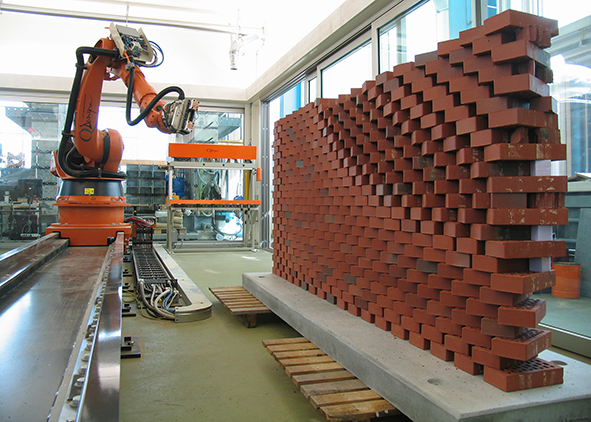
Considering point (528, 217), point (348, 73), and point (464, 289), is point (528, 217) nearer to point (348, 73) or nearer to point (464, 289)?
point (464, 289)

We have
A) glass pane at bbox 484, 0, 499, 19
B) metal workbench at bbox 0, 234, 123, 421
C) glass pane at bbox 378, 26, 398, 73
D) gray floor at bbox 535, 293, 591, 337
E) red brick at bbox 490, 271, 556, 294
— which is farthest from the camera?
glass pane at bbox 378, 26, 398, 73

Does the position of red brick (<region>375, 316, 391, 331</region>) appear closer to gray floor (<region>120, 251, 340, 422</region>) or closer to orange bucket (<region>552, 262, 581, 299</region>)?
gray floor (<region>120, 251, 340, 422</region>)

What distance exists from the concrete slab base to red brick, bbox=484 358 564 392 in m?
0.03

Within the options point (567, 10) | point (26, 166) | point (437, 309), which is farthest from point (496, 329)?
point (26, 166)

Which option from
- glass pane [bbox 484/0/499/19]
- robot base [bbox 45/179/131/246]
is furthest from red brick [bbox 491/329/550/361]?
robot base [bbox 45/179/131/246]

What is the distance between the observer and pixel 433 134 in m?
2.21

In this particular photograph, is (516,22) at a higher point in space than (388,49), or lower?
lower

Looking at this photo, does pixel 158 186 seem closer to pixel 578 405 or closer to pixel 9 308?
pixel 9 308

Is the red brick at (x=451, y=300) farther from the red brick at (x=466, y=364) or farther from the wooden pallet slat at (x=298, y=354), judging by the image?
the wooden pallet slat at (x=298, y=354)

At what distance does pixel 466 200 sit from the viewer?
207cm

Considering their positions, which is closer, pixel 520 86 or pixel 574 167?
pixel 520 86

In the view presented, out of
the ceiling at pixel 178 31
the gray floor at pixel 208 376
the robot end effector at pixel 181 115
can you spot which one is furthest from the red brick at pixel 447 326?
the ceiling at pixel 178 31

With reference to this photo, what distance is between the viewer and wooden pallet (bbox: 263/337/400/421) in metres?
1.90

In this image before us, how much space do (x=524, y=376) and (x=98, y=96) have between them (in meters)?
5.39
